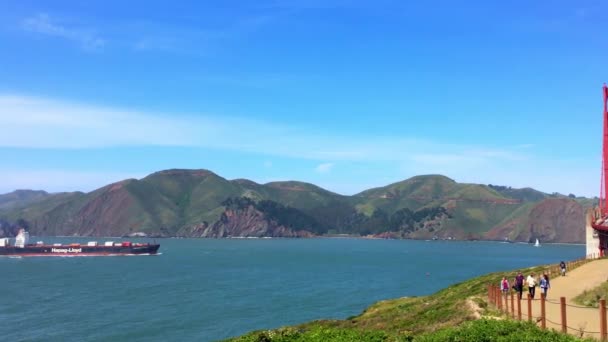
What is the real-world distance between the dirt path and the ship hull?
14663cm

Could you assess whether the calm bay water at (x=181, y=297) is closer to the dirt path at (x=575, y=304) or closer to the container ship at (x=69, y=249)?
the dirt path at (x=575, y=304)

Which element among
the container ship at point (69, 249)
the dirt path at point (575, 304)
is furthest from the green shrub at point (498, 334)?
the container ship at point (69, 249)

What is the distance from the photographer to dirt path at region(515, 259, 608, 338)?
61.9 ft

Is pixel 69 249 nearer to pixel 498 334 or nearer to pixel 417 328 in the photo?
pixel 417 328

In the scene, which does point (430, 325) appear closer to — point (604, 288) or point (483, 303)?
point (483, 303)

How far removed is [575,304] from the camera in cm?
2591

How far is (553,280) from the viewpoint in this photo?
121 feet

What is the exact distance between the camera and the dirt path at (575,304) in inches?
743

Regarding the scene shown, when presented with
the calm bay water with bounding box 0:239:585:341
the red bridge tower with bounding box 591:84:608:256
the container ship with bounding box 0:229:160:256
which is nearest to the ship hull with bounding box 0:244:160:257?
the container ship with bounding box 0:229:160:256

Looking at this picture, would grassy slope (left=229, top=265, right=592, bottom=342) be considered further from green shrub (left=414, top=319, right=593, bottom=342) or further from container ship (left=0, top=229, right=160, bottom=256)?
container ship (left=0, top=229, right=160, bottom=256)

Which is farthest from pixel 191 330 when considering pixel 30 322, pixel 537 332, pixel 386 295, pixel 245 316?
pixel 537 332

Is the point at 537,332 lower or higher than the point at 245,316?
higher

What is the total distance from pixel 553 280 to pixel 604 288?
9516mm

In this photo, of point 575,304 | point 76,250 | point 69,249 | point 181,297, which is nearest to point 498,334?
point 575,304
